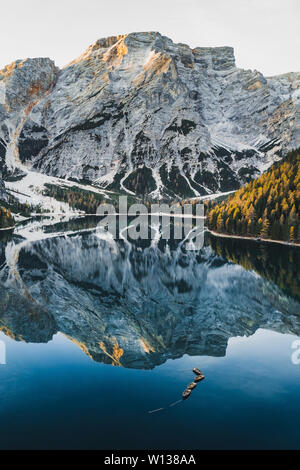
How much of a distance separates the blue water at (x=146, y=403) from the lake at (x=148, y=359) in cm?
9

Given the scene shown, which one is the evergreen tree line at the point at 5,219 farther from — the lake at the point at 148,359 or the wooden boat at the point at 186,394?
the wooden boat at the point at 186,394

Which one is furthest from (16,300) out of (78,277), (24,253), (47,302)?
(24,253)

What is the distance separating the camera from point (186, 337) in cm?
4128

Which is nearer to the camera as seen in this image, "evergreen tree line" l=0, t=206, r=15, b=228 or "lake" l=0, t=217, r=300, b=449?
"lake" l=0, t=217, r=300, b=449

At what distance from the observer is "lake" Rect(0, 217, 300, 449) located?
23.6m

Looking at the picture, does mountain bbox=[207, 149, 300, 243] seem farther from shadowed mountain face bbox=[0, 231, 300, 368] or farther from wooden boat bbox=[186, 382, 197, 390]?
wooden boat bbox=[186, 382, 197, 390]

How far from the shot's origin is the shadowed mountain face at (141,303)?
39.9 m

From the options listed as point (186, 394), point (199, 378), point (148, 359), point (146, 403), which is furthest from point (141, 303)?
point (146, 403)

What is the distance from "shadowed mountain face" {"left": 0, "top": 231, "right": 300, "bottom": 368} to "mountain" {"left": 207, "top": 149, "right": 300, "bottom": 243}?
31.3 m

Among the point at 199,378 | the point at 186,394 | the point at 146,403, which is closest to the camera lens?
the point at 146,403

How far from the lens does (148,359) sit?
35.3 meters

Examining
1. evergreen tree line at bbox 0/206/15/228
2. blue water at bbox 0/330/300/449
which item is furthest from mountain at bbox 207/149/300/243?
evergreen tree line at bbox 0/206/15/228

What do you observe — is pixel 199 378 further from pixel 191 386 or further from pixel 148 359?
pixel 148 359

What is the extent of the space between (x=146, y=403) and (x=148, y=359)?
27.5 feet
